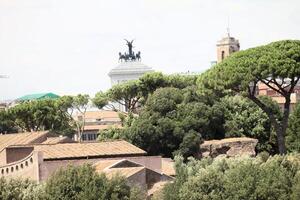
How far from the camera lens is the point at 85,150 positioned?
41719 millimetres

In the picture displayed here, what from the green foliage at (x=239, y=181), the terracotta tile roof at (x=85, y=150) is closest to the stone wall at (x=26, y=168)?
the terracotta tile roof at (x=85, y=150)

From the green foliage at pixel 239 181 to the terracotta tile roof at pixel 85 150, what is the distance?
633 centimetres

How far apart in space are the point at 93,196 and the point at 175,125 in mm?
15795

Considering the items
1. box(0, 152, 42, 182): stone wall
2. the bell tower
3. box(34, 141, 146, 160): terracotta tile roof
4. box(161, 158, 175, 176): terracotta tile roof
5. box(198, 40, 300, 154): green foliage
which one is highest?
the bell tower

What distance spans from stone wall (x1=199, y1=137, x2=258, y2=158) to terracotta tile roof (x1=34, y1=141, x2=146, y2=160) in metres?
5.63

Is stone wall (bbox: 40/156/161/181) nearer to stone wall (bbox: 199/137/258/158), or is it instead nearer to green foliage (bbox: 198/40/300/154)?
stone wall (bbox: 199/137/258/158)

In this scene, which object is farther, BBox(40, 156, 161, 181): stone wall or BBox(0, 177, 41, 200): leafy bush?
BBox(40, 156, 161, 181): stone wall

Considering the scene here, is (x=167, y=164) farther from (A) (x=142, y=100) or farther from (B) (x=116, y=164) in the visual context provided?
(A) (x=142, y=100)

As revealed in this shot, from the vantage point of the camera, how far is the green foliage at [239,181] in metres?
32.4

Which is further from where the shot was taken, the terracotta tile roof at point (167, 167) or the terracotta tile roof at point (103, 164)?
the terracotta tile roof at point (167, 167)

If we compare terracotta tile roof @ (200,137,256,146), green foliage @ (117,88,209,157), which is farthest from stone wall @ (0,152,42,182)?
terracotta tile roof @ (200,137,256,146)

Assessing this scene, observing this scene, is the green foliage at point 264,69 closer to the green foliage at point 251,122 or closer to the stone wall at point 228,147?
the stone wall at point 228,147

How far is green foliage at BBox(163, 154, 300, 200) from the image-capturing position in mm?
32406

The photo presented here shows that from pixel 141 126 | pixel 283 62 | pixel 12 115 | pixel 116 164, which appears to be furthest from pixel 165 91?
pixel 12 115
